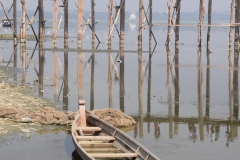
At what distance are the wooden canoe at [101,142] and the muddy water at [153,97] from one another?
0.38 meters

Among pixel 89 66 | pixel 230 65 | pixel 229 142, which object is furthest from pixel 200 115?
pixel 230 65

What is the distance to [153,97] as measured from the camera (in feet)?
59.2

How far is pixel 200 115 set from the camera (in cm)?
1509

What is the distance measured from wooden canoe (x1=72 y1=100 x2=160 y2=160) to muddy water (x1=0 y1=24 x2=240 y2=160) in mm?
381

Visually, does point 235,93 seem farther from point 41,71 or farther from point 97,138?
point 97,138

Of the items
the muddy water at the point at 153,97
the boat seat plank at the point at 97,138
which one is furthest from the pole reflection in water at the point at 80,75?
the boat seat plank at the point at 97,138

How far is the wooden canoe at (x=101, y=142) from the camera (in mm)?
9820

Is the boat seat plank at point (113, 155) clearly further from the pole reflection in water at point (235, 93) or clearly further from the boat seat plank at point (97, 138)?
the pole reflection in water at point (235, 93)

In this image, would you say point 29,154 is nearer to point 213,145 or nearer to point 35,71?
point 213,145

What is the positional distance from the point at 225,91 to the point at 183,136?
7.59 m

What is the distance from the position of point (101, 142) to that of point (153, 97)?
707cm

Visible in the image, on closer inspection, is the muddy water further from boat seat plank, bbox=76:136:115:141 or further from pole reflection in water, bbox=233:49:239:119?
boat seat plank, bbox=76:136:115:141

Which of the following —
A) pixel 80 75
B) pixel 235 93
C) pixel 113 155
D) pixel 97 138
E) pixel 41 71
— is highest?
pixel 41 71

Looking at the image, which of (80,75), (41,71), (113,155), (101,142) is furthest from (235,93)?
(113,155)
